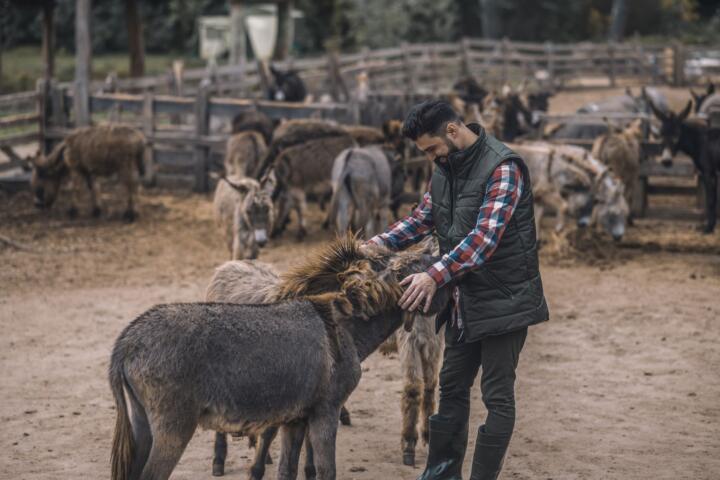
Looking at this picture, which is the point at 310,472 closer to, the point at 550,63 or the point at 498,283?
the point at 498,283

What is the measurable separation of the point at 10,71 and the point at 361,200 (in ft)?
93.7

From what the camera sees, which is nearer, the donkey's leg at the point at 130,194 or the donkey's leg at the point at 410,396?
the donkey's leg at the point at 410,396

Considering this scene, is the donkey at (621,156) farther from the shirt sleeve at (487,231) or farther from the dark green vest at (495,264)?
the shirt sleeve at (487,231)

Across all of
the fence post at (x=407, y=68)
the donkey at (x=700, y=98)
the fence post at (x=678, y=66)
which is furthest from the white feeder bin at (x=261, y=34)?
the donkey at (x=700, y=98)

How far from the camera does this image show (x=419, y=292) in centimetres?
479

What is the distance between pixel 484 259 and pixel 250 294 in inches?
75.8

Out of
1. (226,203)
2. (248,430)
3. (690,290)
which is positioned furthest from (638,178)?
(248,430)

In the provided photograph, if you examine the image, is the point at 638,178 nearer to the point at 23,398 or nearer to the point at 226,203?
the point at 226,203

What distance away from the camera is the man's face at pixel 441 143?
4.90 metres

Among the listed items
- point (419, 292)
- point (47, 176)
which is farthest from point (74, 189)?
point (419, 292)

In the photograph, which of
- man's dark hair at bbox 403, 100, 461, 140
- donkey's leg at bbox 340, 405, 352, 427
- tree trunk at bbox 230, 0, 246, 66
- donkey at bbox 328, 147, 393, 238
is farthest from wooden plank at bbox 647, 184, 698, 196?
tree trunk at bbox 230, 0, 246, 66

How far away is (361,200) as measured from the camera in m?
12.5

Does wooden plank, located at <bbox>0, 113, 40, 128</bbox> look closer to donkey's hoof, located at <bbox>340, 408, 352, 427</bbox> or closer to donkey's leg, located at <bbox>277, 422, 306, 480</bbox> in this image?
donkey's hoof, located at <bbox>340, 408, 352, 427</bbox>

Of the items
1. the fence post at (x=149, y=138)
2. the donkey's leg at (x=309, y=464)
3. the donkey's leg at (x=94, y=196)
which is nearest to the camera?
the donkey's leg at (x=309, y=464)
